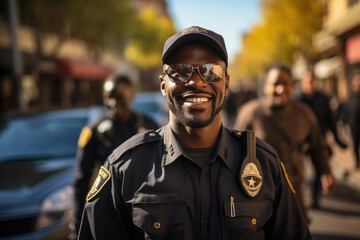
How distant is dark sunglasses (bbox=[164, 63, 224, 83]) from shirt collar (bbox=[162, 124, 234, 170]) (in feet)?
0.83

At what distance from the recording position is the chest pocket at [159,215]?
1.57 metres

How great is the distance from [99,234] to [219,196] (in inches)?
21.3

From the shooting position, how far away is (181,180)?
5.36ft

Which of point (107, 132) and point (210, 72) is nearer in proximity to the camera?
point (210, 72)

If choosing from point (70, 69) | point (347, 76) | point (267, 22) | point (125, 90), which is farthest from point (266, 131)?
point (267, 22)

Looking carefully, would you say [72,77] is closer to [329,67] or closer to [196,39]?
[329,67]

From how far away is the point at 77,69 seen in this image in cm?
2189

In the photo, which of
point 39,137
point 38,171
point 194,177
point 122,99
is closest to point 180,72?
point 194,177

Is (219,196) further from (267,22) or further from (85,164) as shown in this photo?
(267,22)

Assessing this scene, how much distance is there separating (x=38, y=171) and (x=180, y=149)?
2.89m

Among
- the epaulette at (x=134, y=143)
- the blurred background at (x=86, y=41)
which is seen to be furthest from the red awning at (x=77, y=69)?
the epaulette at (x=134, y=143)

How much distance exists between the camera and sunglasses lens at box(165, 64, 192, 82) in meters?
1.66

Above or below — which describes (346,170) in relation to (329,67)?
below

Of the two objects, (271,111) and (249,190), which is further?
(271,111)
